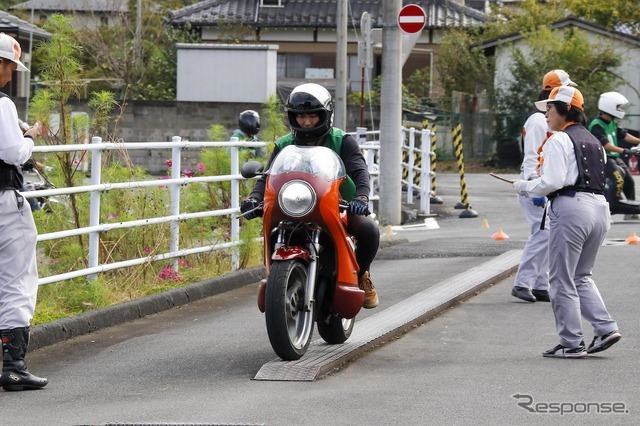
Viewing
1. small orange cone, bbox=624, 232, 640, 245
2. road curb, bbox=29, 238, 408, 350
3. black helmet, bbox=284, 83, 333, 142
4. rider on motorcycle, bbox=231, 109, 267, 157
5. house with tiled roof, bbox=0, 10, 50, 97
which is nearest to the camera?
black helmet, bbox=284, 83, 333, 142

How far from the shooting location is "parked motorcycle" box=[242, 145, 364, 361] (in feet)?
25.5

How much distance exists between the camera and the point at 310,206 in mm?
7820

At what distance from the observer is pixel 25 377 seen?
7.48m

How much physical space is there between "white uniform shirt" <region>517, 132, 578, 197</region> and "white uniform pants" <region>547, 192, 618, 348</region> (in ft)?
0.48

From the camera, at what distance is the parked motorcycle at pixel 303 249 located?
306 inches

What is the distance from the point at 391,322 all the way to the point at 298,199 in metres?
2.05

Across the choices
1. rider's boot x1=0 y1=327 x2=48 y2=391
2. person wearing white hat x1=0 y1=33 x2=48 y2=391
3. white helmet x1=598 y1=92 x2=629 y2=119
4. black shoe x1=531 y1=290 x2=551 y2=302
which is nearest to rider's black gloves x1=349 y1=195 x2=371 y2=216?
person wearing white hat x1=0 y1=33 x2=48 y2=391

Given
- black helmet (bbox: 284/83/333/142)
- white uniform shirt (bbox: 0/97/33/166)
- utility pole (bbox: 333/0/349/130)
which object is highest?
utility pole (bbox: 333/0/349/130)

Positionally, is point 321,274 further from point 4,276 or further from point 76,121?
A: point 76,121

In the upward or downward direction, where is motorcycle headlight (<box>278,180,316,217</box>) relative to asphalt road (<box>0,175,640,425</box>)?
upward

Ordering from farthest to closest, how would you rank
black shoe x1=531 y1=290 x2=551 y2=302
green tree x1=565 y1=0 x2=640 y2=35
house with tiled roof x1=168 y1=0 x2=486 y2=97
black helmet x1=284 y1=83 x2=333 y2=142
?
house with tiled roof x1=168 y1=0 x2=486 y2=97 → green tree x1=565 y1=0 x2=640 y2=35 → black shoe x1=531 y1=290 x2=551 y2=302 → black helmet x1=284 y1=83 x2=333 y2=142

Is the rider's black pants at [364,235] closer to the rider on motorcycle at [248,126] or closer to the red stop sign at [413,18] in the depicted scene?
the rider on motorcycle at [248,126]

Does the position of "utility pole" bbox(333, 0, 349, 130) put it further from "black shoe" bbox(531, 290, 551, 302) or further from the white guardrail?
"black shoe" bbox(531, 290, 551, 302)

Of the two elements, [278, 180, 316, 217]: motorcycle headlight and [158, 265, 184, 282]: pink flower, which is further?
[158, 265, 184, 282]: pink flower
